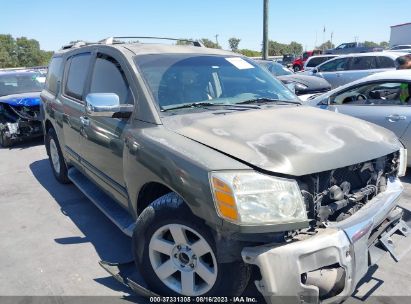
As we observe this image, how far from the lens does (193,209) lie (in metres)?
2.33

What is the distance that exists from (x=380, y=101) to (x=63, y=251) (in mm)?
4650

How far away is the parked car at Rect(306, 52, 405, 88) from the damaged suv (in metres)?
9.64

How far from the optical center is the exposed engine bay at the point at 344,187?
7.55ft

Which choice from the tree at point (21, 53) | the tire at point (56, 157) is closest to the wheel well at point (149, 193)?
the tire at point (56, 157)

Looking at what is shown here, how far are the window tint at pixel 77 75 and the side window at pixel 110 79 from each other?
31 centimetres

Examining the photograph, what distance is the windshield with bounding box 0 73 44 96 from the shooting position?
9.58m

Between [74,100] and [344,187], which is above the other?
[74,100]

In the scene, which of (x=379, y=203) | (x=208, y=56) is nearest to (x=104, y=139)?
(x=208, y=56)

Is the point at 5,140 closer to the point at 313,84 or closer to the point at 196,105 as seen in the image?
the point at 196,105

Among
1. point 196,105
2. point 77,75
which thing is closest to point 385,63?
point 77,75

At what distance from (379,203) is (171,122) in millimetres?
1578

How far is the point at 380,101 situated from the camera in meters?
5.59

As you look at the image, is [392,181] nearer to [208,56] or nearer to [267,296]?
[267,296]

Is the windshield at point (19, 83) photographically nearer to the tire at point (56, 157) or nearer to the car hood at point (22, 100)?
the car hood at point (22, 100)
